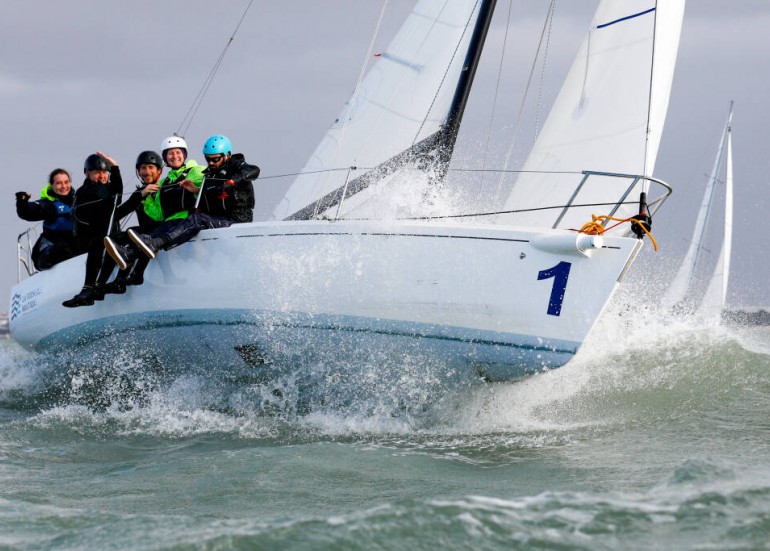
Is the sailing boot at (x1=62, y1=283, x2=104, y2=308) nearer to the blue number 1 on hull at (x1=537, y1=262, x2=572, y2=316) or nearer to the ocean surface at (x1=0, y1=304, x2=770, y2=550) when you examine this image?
the ocean surface at (x1=0, y1=304, x2=770, y2=550)

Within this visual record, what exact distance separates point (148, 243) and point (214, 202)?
58cm

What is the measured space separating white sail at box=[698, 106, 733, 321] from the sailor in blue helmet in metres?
17.6

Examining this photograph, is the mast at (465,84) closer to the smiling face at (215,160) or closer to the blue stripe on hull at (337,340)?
the smiling face at (215,160)

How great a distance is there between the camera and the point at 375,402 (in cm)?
584

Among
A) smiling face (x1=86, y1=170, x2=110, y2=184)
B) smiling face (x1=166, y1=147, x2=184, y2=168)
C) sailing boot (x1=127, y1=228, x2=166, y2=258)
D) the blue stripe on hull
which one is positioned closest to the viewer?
the blue stripe on hull

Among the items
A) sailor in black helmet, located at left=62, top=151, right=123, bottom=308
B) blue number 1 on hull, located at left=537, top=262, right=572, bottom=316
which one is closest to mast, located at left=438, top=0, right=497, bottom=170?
blue number 1 on hull, located at left=537, top=262, right=572, bottom=316

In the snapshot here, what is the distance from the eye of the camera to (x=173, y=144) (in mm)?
7574

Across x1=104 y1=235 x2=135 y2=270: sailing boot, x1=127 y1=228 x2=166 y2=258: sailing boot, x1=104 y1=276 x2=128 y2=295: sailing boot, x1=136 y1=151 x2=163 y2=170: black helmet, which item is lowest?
x1=104 y1=276 x2=128 y2=295: sailing boot

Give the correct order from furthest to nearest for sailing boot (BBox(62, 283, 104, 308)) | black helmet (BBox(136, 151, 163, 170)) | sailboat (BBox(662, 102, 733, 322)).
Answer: sailboat (BBox(662, 102, 733, 322))
black helmet (BBox(136, 151, 163, 170))
sailing boot (BBox(62, 283, 104, 308))

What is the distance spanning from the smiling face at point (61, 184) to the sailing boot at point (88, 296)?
1529mm

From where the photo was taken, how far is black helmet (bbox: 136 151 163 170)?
728 centimetres

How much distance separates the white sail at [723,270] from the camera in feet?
74.0

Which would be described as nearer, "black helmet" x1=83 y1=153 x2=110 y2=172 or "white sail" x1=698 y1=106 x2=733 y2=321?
"black helmet" x1=83 y1=153 x2=110 y2=172

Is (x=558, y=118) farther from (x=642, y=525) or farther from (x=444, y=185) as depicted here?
(x=642, y=525)
